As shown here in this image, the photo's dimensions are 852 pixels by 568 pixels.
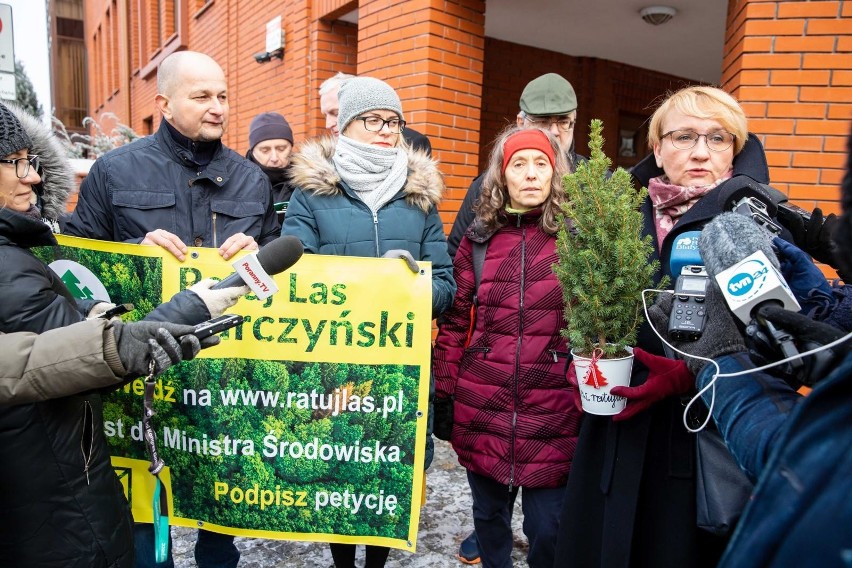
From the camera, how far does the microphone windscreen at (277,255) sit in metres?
1.70

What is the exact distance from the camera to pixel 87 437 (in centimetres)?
169

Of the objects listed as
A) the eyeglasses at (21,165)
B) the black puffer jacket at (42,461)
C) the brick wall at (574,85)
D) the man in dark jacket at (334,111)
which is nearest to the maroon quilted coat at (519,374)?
the black puffer jacket at (42,461)

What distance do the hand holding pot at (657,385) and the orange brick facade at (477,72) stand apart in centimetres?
125

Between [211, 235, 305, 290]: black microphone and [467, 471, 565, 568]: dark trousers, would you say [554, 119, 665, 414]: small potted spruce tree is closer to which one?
Result: [467, 471, 565, 568]: dark trousers

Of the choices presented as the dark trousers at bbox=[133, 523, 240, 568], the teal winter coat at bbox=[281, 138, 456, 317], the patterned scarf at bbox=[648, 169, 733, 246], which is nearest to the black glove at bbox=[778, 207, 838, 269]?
the patterned scarf at bbox=[648, 169, 733, 246]

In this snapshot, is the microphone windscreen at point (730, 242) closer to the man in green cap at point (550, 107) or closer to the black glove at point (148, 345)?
the black glove at point (148, 345)

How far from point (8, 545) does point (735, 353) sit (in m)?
1.90

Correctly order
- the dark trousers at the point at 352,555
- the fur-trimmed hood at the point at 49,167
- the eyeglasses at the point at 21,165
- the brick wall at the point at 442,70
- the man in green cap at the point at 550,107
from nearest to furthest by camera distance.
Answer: the eyeglasses at the point at 21,165 < the fur-trimmed hood at the point at 49,167 < the dark trousers at the point at 352,555 < the man in green cap at the point at 550,107 < the brick wall at the point at 442,70

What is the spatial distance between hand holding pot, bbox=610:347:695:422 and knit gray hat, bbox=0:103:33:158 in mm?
2000

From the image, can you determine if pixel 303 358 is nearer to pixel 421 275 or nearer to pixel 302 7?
pixel 421 275

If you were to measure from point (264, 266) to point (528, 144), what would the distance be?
4.23ft

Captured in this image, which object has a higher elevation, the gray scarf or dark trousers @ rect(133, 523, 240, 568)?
the gray scarf

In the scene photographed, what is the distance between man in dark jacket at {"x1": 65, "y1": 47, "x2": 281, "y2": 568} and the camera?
2.43m

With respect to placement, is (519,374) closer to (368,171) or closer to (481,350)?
(481,350)
